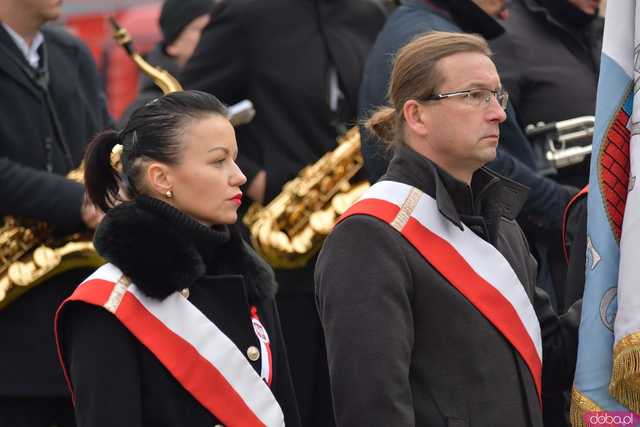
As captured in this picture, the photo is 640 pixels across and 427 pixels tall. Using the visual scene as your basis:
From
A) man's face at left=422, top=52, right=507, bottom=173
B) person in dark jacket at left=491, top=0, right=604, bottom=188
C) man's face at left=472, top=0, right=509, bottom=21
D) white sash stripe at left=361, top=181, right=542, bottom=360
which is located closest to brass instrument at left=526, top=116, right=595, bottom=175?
person in dark jacket at left=491, top=0, right=604, bottom=188

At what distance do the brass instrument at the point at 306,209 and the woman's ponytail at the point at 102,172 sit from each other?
2.15 metres

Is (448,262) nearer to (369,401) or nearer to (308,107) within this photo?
(369,401)

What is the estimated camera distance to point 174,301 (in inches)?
162

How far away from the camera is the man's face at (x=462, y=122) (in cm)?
410

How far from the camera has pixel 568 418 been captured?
4496 mm

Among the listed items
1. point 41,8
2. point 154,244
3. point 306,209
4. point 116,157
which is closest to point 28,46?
point 41,8

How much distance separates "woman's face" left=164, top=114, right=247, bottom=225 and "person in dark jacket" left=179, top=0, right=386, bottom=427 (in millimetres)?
2271

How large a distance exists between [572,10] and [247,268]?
7.89 feet

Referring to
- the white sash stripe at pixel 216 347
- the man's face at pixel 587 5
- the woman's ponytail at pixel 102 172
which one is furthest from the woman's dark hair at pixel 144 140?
the man's face at pixel 587 5

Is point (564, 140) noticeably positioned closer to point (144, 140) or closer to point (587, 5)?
point (587, 5)

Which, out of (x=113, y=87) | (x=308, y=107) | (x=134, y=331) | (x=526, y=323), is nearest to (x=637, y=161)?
(x=526, y=323)

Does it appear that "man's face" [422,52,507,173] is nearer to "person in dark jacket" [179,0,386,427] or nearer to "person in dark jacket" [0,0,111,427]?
"person in dark jacket" [0,0,111,427]

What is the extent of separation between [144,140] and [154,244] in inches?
13.3

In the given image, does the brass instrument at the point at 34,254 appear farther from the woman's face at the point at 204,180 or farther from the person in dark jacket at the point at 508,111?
the woman's face at the point at 204,180
